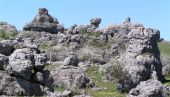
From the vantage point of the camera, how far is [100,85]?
212 feet

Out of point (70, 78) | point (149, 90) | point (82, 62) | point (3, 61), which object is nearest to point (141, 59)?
point (70, 78)

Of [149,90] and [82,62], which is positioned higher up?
[149,90]

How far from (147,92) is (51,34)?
73.3m

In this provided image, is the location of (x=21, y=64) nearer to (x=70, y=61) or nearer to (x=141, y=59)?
(x=70, y=61)

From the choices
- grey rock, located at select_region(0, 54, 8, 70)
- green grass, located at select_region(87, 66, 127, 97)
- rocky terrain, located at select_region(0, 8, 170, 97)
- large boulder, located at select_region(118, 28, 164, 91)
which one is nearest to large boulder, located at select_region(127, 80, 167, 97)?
rocky terrain, located at select_region(0, 8, 170, 97)

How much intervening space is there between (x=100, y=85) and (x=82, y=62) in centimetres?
2023

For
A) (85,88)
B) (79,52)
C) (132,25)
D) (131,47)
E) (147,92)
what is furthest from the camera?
(132,25)

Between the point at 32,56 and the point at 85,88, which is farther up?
the point at 32,56

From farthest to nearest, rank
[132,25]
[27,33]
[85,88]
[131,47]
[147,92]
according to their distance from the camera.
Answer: [27,33], [132,25], [131,47], [85,88], [147,92]

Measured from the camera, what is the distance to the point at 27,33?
378 feet

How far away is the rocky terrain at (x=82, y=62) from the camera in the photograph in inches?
1759

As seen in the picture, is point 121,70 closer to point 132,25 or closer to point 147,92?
point 147,92

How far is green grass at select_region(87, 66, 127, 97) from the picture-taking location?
55269 millimetres

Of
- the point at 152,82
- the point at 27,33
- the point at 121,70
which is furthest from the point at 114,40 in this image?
the point at 152,82
